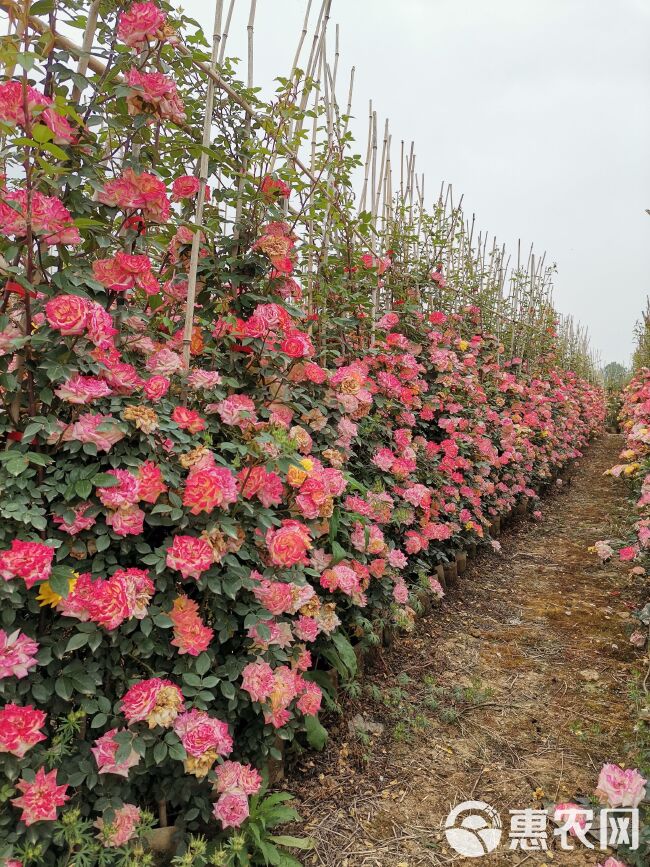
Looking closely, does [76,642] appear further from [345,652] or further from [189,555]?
[345,652]

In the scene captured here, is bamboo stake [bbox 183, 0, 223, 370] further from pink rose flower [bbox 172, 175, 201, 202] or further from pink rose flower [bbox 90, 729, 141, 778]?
pink rose flower [bbox 90, 729, 141, 778]

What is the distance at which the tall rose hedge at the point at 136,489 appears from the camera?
102 centimetres

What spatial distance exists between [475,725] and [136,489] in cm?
142

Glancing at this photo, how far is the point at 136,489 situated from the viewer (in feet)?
3.59

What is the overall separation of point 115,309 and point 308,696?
100cm

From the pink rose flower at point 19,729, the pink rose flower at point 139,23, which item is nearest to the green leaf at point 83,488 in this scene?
the pink rose flower at point 19,729

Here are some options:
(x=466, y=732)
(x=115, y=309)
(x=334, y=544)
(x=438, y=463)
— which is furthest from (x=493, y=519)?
(x=115, y=309)

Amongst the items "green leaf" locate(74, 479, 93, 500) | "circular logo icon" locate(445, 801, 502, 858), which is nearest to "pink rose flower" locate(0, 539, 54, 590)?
"green leaf" locate(74, 479, 93, 500)

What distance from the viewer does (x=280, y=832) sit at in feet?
4.54

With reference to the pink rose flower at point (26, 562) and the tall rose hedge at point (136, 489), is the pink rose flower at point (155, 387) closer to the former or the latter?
the tall rose hedge at point (136, 489)

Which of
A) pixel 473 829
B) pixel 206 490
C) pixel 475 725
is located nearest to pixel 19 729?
pixel 206 490

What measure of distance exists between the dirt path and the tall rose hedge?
0.68ft

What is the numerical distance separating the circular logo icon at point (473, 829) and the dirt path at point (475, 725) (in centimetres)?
2

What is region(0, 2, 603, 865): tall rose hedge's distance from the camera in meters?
1.02
